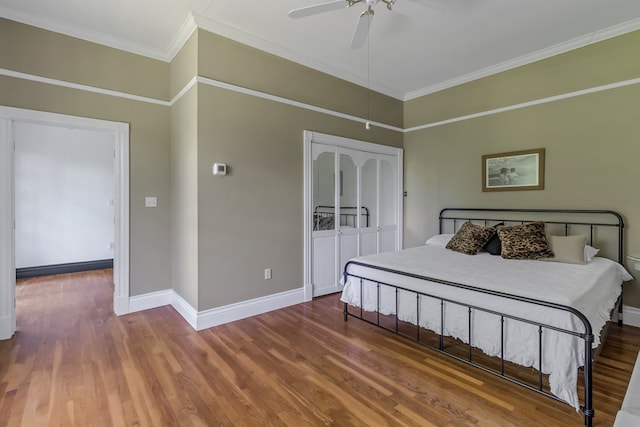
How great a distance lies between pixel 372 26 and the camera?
3.14m

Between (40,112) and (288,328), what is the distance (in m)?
3.22

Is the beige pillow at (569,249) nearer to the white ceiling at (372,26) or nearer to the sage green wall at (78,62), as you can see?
the white ceiling at (372,26)

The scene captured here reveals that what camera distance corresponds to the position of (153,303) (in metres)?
3.65

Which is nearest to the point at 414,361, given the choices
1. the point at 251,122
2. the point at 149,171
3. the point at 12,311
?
the point at 251,122

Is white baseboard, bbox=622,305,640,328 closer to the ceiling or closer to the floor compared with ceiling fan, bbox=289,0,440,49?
closer to the floor

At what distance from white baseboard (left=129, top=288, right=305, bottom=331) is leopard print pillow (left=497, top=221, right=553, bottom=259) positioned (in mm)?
2417

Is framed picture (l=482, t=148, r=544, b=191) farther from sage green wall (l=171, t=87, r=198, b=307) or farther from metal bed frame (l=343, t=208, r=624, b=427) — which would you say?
sage green wall (l=171, t=87, r=198, b=307)

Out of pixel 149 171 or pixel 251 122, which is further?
pixel 149 171

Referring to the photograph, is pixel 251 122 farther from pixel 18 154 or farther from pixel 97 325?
pixel 18 154

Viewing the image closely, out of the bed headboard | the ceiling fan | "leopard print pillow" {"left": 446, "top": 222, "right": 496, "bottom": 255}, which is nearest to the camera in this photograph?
Result: the ceiling fan

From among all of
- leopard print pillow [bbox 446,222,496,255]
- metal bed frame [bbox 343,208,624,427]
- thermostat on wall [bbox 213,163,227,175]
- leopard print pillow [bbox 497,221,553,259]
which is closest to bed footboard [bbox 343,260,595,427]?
metal bed frame [bbox 343,208,624,427]

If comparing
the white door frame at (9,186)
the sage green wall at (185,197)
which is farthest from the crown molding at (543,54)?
the white door frame at (9,186)

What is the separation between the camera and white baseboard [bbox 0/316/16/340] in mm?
2807

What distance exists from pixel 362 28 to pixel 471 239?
102 inches
